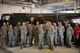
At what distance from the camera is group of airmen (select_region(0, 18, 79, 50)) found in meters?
10.1

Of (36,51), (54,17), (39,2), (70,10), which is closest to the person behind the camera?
(36,51)

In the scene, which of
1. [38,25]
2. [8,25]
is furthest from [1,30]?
[38,25]

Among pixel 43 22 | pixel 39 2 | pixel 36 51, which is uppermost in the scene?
pixel 39 2

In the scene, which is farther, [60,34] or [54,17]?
[54,17]

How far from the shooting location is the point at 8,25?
1101 cm

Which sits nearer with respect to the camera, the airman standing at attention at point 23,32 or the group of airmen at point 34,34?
the group of airmen at point 34,34

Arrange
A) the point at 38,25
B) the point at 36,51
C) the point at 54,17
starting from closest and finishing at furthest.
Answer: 1. the point at 36,51
2. the point at 38,25
3. the point at 54,17

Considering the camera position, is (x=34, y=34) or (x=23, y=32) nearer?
(x=23, y=32)

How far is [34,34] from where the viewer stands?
10695mm

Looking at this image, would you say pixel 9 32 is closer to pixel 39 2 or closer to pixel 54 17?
pixel 54 17

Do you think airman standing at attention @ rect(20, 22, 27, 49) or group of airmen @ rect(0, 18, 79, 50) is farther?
airman standing at attention @ rect(20, 22, 27, 49)

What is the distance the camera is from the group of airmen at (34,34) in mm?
10132

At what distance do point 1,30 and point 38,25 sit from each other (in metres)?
2.44

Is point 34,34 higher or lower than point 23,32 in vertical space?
lower
